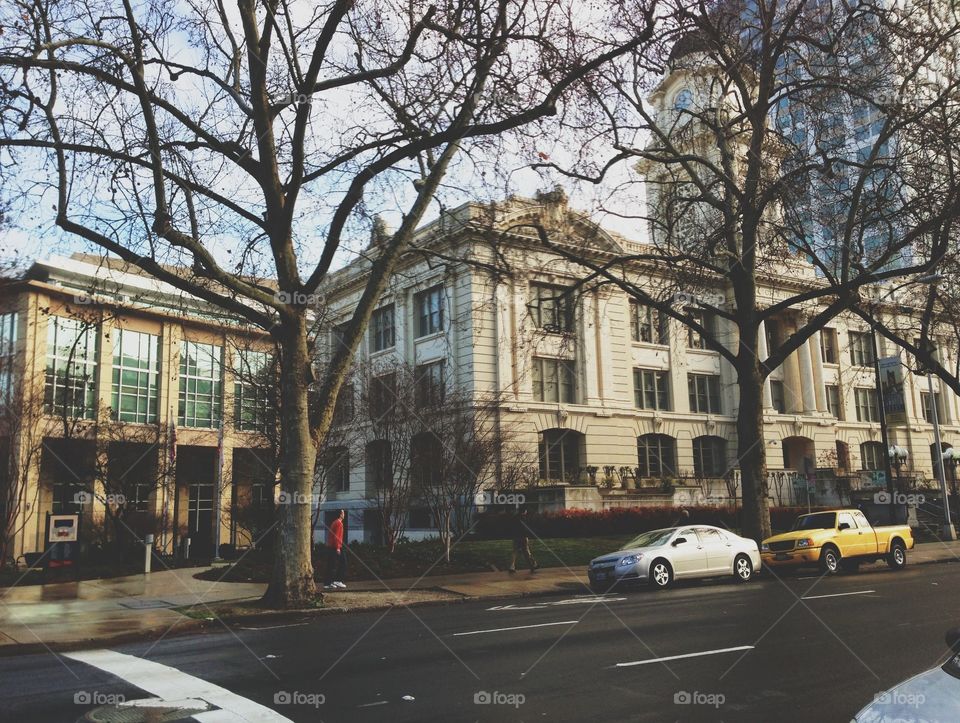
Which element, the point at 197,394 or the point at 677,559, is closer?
the point at 677,559

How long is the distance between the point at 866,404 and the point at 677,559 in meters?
44.9

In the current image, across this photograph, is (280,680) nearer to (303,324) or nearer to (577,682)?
(577,682)

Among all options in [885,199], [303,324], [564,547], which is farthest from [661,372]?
[303,324]

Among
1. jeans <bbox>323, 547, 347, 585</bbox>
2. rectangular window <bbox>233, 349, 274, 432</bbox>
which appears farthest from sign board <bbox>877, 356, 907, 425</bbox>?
jeans <bbox>323, 547, 347, 585</bbox>

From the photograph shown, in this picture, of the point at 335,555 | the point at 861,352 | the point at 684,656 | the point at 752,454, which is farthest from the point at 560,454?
the point at 684,656

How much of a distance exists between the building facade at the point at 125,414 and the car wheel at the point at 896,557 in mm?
20064

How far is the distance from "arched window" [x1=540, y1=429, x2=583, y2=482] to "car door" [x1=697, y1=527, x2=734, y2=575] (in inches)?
800

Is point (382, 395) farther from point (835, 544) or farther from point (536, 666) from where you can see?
point (536, 666)

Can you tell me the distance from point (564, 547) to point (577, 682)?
2183 centimetres

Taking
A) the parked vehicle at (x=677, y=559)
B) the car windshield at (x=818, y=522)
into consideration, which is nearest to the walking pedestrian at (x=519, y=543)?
the parked vehicle at (x=677, y=559)

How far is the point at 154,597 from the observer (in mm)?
17609

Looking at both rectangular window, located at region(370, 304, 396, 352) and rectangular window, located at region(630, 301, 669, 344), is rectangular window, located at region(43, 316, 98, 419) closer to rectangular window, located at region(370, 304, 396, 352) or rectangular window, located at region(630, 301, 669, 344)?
rectangular window, located at region(370, 304, 396, 352)

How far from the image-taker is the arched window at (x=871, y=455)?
5681cm

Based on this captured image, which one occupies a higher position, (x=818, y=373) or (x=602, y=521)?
(x=818, y=373)
